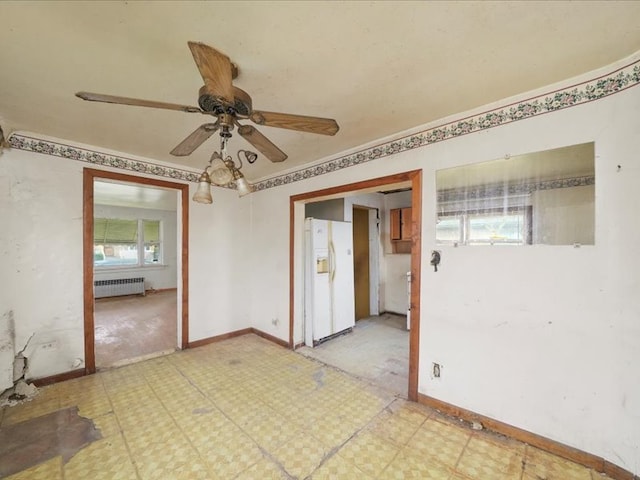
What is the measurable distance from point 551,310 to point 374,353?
6.62ft

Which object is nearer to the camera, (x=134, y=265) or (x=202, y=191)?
(x=202, y=191)

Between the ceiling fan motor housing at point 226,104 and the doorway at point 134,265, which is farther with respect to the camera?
the doorway at point 134,265

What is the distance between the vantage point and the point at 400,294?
4918 millimetres

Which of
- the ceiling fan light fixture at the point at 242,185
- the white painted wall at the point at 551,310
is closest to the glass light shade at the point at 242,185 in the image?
the ceiling fan light fixture at the point at 242,185

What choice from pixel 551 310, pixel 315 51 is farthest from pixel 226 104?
pixel 551 310

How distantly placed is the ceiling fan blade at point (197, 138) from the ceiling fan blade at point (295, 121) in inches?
11.9

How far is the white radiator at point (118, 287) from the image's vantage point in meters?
6.56

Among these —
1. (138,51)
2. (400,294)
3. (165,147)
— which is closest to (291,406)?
(138,51)

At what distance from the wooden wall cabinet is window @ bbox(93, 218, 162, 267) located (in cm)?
688

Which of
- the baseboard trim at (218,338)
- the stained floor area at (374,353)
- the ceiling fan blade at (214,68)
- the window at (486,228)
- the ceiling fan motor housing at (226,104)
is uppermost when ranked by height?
the ceiling fan motor housing at (226,104)

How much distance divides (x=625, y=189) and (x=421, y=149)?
1.24 metres

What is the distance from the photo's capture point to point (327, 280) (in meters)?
3.64

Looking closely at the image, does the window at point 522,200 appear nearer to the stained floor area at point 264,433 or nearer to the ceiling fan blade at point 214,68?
the stained floor area at point 264,433

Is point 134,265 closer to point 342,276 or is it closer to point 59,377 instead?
point 59,377
